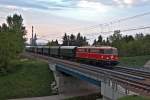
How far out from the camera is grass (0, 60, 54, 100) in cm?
6162

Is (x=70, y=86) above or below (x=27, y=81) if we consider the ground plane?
below

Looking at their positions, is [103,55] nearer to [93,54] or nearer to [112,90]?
[93,54]

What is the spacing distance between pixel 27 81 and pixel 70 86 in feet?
25.0

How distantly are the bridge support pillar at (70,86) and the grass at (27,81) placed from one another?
6.07 ft

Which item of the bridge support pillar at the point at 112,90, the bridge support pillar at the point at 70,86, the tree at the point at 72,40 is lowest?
the bridge support pillar at the point at 70,86

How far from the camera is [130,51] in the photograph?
9450 cm

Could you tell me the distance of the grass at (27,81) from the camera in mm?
61625

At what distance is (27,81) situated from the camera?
6656 cm

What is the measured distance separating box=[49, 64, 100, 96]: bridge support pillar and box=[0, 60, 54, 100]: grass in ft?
6.07

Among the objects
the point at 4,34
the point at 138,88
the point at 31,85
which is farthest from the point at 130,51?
the point at 138,88

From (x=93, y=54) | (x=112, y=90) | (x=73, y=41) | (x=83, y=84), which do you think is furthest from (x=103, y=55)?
(x=73, y=41)

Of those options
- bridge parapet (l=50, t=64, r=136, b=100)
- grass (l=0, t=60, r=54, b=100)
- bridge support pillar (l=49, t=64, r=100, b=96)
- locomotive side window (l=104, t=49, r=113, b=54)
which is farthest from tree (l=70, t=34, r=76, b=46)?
locomotive side window (l=104, t=49, r=113, b=54)

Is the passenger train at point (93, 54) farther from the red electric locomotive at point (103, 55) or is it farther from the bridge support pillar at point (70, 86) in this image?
the bridge support pillar at point (70, 86)

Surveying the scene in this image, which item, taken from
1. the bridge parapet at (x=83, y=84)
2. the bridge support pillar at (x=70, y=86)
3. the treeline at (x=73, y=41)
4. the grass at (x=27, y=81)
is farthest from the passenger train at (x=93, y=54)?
the treeline at (x=73, y=41)
